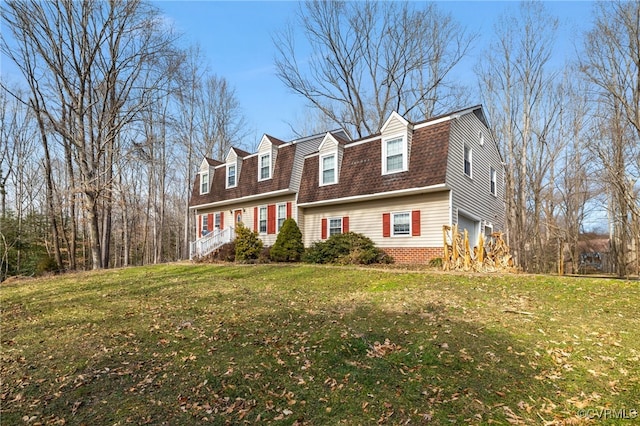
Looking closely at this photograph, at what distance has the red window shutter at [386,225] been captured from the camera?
47.5 feet

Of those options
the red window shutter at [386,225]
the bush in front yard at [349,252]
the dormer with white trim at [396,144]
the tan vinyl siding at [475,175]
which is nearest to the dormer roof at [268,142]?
the dormer with white trim at [396,144]

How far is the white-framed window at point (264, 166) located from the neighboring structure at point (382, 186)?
0.20 feet

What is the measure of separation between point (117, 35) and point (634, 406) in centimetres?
2230

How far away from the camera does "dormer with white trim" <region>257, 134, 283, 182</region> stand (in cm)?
1869

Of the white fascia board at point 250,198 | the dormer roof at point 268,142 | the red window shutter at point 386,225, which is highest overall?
the dormer roof at point 268,142

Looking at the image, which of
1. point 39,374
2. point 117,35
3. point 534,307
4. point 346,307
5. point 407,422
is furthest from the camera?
point 117,35

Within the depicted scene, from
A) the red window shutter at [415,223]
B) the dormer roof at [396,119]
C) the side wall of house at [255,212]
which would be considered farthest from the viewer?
the side wall of house at [255,212]

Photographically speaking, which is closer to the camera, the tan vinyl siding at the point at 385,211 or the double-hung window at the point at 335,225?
the tan vinyl siding at the point at 385,211

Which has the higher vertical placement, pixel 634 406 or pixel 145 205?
pixel 145 205

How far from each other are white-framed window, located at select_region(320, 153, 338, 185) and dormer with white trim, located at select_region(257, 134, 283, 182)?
11.0 ft

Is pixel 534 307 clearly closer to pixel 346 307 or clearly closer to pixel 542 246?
pixel 346 307

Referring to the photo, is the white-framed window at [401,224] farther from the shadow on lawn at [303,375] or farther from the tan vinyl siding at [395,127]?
the shadow on lawn at [303,375]

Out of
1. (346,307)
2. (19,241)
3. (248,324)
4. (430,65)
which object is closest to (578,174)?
(430,65)

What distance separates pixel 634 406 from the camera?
339cm
